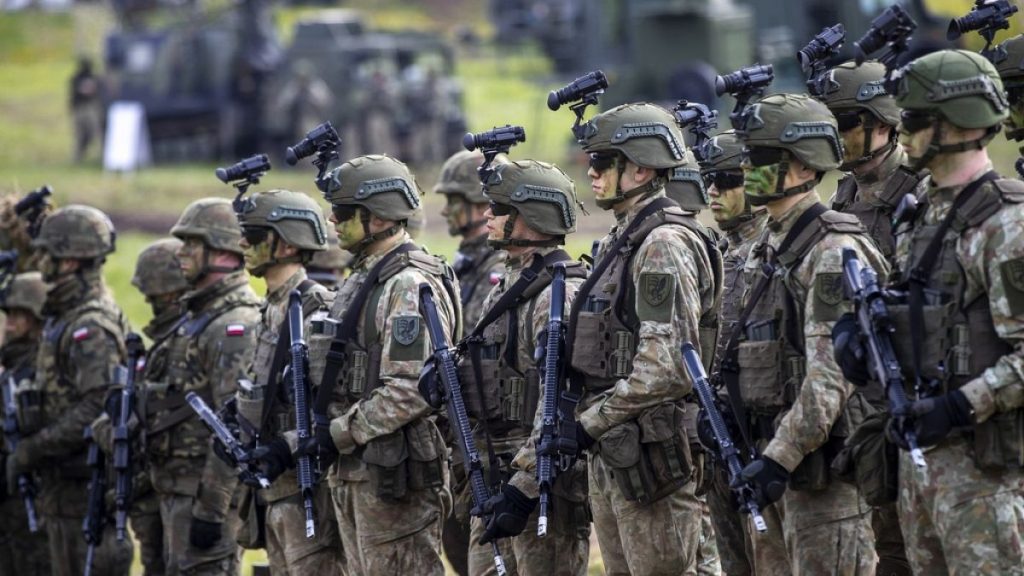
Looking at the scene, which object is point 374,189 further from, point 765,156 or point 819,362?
point 819,362

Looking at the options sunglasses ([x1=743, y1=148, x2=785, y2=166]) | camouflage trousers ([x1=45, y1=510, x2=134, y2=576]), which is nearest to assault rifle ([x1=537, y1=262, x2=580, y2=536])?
sunglasses ([x1=743, y1=148, x2=785, y2=166])

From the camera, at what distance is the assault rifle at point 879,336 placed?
20.1ft

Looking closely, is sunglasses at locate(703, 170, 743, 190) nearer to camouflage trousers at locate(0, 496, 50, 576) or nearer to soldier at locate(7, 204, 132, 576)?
soldier at locate(7, 204, 132, 576)

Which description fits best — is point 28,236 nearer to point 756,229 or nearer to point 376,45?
point 756,229

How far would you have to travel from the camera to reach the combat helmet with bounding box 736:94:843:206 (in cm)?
727

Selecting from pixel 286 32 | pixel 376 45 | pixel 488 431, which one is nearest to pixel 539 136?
pixel 376 45

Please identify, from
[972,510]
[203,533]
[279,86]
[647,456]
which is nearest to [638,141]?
[647,456]

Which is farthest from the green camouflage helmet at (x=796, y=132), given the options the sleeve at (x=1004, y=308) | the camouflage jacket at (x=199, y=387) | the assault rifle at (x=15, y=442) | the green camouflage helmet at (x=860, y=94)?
the assault rifle at (x=15, y=442)

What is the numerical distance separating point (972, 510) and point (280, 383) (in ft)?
13.3

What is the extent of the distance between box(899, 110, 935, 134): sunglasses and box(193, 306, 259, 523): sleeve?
4.61 metres

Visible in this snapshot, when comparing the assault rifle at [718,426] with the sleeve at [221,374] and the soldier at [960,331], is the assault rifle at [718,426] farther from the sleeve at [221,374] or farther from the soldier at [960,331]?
the sleeve at [221,374]

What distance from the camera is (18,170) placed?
35219 millimetres

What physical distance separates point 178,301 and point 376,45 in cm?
2778

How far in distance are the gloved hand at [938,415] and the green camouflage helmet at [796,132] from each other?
1470 mm
